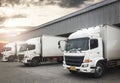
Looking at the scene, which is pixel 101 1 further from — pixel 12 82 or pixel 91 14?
pixel 12 82

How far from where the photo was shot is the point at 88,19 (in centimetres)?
1838

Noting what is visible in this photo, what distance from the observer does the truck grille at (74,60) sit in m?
11.1

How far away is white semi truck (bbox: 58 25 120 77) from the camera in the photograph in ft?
36.1

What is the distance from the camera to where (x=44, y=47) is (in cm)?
1891

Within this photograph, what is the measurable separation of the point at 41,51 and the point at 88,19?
5418 millimetres

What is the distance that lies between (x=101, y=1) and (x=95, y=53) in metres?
6.68

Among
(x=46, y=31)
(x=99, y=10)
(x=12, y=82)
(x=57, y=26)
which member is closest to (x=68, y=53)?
(x=12, y=82)

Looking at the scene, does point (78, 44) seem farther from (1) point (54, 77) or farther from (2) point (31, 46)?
(2) point (31, 46)

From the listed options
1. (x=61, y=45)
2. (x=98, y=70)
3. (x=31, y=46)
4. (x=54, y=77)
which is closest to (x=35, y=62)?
(x=31, y=46)

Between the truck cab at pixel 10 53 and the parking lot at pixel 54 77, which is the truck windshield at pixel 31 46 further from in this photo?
the truck cab at pixel 10 53

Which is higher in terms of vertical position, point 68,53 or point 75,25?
point 75,25

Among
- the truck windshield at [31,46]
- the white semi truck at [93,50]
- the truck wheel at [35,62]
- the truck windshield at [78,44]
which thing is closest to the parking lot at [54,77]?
the white semi truck at [93,50]

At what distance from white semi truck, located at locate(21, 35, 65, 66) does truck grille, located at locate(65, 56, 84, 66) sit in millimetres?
6566

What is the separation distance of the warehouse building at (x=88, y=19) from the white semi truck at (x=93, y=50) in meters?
3.10
